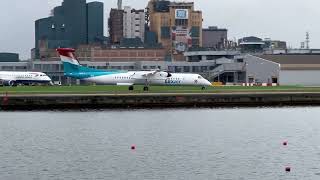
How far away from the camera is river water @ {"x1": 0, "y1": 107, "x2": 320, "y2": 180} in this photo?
41.5 metres

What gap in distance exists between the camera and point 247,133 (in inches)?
2356

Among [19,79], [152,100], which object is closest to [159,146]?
[152,100]

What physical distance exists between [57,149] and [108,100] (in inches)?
1386

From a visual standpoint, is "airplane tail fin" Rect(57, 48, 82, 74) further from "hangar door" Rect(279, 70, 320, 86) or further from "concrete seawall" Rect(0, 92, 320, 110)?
"hangar door" Rect(279, 70, 320, 86)

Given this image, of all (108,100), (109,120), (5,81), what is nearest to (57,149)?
(109,120)

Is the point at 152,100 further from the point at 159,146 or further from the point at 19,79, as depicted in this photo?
the point at 19,79

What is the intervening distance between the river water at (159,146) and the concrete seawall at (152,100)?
5.61 metres

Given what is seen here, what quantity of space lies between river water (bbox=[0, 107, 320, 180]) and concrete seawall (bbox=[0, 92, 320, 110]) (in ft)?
18.4

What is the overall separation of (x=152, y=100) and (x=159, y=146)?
1403 inches

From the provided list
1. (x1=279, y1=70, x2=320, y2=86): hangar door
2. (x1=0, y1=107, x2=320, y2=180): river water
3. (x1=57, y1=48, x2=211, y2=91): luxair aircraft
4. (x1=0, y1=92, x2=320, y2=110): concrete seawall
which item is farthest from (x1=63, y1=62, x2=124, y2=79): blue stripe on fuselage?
(x1=279, y1=70, x2=320, y2=86): hangar door

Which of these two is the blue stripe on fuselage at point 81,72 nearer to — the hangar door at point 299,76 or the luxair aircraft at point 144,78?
the luxair aircraft at point 144,78

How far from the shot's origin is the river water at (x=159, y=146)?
136ft

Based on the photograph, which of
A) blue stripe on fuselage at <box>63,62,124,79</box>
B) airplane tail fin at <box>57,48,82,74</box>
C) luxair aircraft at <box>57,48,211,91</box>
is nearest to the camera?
luxair aircraft at <box>57,48,211,91</box>

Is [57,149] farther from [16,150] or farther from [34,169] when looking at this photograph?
[34,169]
